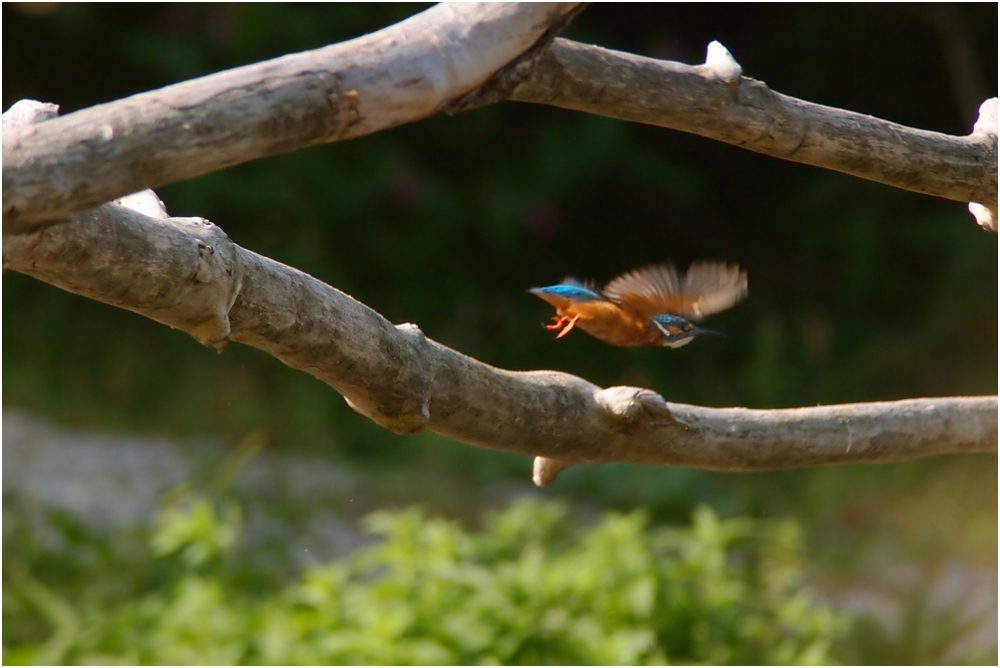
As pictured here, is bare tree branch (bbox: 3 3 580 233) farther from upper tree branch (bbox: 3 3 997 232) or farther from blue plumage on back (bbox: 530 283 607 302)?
blue plumage on back (bbox: 530 283 607 302)

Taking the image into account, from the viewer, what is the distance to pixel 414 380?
1285 millimetres

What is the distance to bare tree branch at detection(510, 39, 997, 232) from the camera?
4.09 ft

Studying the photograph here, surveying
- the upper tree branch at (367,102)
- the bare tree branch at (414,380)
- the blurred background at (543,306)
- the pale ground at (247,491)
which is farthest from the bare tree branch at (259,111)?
the pale ground at (247,491)

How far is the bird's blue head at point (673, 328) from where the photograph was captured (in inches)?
64.1

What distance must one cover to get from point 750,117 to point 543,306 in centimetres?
462

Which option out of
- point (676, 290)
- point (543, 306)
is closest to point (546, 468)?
point (676, 290)

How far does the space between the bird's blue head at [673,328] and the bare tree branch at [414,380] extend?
0.13 metres

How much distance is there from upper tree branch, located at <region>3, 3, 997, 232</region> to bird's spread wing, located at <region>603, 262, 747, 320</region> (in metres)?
0.34

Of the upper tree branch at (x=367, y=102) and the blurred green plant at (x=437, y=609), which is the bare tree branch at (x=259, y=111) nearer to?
the upper tree branch at (x=367, y=102)

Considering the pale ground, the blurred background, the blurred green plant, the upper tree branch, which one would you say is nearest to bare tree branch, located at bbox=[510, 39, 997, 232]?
the upper tree branch

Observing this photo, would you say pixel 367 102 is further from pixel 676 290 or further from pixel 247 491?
pixel 247 491

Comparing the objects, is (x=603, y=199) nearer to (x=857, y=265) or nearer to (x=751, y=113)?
(x=857, y=265)

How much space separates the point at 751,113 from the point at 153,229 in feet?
2.32

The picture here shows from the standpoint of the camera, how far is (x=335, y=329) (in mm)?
1220
